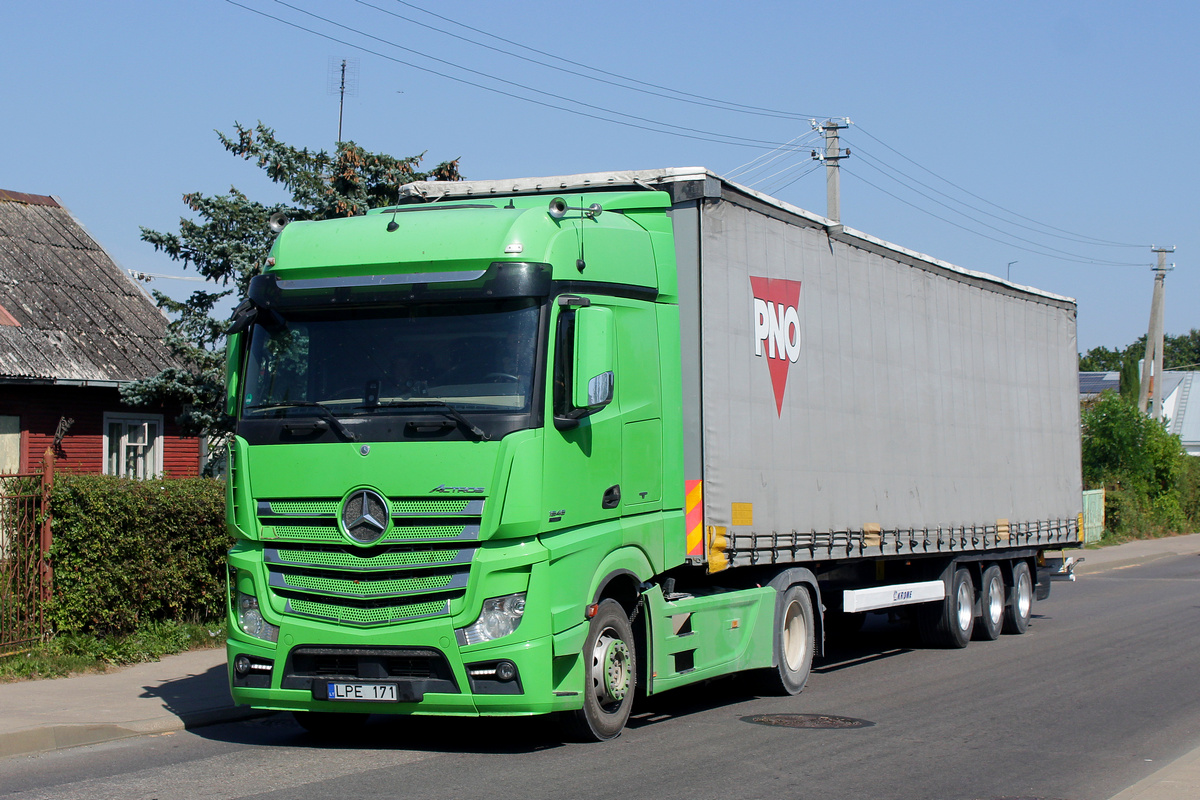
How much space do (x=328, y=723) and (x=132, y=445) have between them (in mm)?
11794

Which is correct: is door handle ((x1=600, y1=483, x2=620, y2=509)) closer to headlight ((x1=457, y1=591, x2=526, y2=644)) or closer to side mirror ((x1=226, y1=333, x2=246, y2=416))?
headlight ((x1=457, y1=591, x2=526, y2=644))

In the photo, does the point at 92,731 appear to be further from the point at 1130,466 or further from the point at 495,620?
the point at 1130,466

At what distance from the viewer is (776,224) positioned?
11188 mm

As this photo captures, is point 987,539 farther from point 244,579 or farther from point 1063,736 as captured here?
point 244,579

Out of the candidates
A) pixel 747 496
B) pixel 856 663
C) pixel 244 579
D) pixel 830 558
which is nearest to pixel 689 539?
pixel 747 496

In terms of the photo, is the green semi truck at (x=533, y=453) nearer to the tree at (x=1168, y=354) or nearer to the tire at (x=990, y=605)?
the tire at (x=990, y=605)

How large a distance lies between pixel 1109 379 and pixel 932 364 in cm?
6842

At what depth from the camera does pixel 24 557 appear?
11477mm

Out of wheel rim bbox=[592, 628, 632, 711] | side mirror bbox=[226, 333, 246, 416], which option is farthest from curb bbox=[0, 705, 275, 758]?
wheel rim bbox=[592, 628, 632, 711]

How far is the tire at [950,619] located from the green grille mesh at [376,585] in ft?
28.5

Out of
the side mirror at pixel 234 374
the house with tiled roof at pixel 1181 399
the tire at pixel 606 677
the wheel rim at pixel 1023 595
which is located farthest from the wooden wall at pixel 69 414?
the house with tiled roof at pixel 1181 399

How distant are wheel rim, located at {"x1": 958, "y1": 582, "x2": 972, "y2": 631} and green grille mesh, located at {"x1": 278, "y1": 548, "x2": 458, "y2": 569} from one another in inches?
361

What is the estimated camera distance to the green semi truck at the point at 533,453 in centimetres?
777

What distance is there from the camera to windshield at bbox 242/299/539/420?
312 inches
